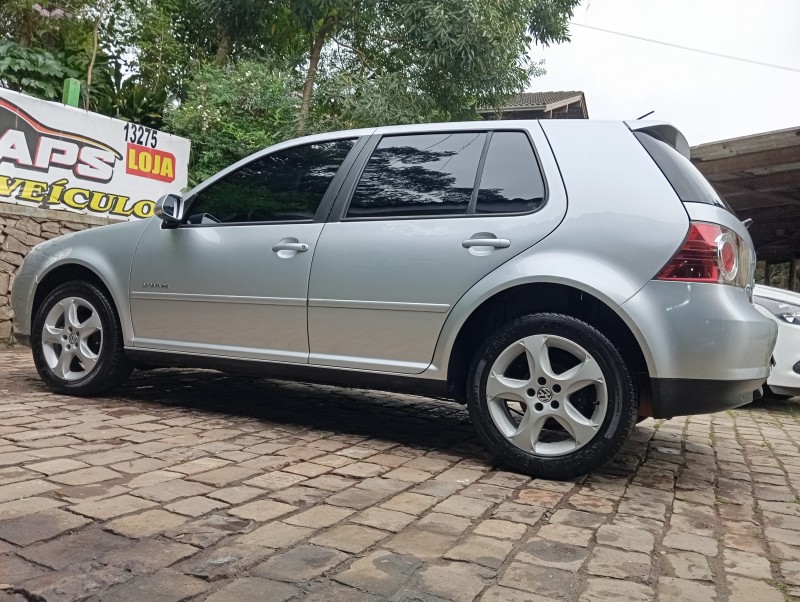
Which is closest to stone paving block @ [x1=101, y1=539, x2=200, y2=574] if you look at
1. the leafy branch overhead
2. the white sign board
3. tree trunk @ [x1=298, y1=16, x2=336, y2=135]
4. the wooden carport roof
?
the white sign board

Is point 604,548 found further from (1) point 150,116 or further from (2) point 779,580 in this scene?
(1) point 150,116

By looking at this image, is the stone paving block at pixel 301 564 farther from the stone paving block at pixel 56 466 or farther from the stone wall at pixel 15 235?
the stone wall at pixel 15 235

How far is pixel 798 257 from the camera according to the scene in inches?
751

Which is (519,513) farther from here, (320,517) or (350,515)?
(320,517)

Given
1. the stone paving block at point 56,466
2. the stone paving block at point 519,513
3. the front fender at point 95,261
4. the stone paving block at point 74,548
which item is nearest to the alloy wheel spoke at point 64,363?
the front fender at point 95,261

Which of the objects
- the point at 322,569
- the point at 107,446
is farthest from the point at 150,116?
the point at 322,569

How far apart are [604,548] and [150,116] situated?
8.39 meters

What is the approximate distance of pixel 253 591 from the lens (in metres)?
1.92

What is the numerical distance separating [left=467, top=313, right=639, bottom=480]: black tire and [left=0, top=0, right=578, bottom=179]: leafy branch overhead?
6.96 m

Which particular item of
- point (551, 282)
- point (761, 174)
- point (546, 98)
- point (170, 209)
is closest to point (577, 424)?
point (551, 282)

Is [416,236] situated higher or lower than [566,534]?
higher

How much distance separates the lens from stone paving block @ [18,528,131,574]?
2.03 m

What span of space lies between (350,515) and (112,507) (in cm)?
82

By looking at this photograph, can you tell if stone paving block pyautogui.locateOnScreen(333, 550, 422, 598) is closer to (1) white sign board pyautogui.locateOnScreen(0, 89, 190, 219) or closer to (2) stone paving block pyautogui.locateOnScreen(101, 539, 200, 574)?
(2) stone paving block pyautogui.locateOnScreen(101, 539, 200, 574)
